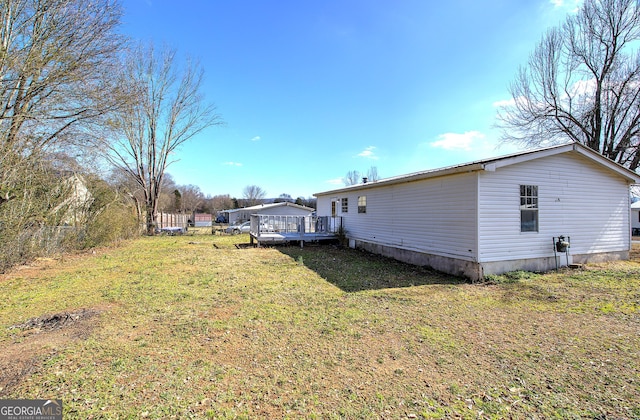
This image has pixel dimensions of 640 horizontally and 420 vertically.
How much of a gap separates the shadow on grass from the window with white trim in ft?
7.99

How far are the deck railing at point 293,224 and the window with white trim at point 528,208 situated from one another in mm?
8287

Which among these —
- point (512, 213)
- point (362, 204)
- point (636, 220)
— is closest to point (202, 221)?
point (362, 204)

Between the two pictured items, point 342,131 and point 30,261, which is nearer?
point 30,261

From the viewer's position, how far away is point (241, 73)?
12961mm

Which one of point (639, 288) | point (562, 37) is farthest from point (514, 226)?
point (562, 37)

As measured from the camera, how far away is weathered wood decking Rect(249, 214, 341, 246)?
43.9ft

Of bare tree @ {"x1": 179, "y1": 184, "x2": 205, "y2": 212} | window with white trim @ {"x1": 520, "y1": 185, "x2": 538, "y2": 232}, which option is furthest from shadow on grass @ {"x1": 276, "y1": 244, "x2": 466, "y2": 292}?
bare tree @ {"x1": 179, "y1": 184, "x2": 205, "y2": 212}

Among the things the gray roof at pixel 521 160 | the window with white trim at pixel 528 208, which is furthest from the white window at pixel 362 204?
the window with white trim at pixel 528 208

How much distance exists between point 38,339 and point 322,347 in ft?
11.5

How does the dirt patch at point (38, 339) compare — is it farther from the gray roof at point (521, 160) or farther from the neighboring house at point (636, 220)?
the neighboring house at point (636, 220)

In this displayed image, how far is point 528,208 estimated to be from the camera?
305 inches

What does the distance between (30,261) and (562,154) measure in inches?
620

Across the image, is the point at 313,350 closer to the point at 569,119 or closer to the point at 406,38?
the point at 406,38

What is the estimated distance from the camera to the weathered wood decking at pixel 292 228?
43.9 feet
